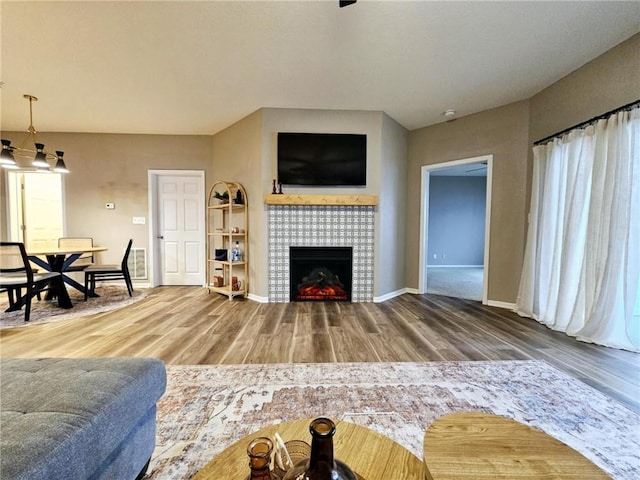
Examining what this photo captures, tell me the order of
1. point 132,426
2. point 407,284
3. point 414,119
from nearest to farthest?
1. point 132,426
2. point 414,119
3. point 407,284

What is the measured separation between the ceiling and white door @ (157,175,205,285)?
4.68ft

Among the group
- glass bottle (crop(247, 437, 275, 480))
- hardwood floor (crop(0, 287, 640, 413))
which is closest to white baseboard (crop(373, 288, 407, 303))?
hardwood floor (crop(0, 287, 640, 413))

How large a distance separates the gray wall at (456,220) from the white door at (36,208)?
340 inches

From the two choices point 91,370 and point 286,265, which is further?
point 286,265

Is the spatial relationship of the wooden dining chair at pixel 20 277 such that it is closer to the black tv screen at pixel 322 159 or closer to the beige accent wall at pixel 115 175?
the beige accent wall at pixel 115 175

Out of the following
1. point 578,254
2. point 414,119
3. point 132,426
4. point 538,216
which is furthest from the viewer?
point 414,119

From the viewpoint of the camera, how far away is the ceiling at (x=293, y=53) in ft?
7.47

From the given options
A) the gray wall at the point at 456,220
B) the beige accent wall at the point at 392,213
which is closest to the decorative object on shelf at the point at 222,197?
the beige accent wall at the point at 392,213

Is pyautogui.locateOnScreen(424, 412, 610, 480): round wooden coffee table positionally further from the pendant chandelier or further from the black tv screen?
the pendant chandelier

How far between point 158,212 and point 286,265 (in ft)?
9.51

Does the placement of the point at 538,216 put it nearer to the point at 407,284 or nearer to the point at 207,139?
the point at 407,284

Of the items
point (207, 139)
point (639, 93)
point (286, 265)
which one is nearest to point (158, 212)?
point (207, 139)

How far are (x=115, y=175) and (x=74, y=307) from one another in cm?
250

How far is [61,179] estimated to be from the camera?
507 cm
